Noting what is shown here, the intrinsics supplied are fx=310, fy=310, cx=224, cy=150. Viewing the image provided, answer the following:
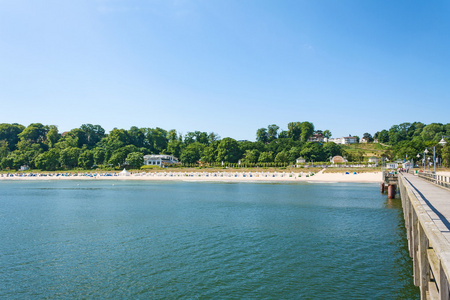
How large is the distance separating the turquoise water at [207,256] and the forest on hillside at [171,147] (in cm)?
8818

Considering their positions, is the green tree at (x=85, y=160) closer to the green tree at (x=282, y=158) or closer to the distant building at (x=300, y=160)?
the green tree at (x=282, y=158)

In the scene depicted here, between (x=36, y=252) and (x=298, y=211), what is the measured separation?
77.2 feet

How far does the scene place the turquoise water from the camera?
1334 centimetres

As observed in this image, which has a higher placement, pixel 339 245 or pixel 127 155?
pixel 127 155

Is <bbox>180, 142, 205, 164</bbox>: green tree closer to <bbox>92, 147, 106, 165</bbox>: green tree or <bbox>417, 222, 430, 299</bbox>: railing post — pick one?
<bbox>92, 147, 106, 165</bbox>: green tree

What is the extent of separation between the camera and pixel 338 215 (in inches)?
1177

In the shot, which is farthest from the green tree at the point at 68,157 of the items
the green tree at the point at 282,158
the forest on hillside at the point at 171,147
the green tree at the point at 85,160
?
the green tree at the point at 282,158

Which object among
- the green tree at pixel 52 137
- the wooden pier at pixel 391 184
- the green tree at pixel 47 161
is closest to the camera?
the wooden pier at pixel 391 184

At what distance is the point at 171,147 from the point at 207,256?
139 metres

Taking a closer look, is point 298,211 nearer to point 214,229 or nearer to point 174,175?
point 214,229

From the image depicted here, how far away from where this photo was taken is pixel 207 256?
17.6 metres

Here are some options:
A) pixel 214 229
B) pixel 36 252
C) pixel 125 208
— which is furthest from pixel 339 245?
pixel 125 208

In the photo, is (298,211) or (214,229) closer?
(214,229)

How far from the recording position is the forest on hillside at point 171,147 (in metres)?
121
